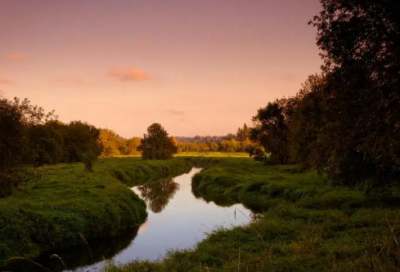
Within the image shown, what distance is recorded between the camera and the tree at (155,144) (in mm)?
97500

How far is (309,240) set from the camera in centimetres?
1356

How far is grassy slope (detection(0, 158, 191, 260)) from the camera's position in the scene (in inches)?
653

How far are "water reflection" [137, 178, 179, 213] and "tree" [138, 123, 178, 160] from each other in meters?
47.5

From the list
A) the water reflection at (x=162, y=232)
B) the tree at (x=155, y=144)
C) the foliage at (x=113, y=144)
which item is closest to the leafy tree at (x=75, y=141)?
the tree at (x=155, y=144)

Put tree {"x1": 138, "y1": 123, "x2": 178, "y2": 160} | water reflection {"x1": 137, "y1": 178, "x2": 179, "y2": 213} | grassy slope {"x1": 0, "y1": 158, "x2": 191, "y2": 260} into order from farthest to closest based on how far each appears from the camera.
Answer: tree {"x1": 138, "y1": 123, "x2": 178, "y2": 160} < water reflection {"x1": 137, "y1": 178, "x2": 179, "y2": 213} < grassy slope {"x1": 0, "y1": 158, "x2": 191, "y2": 260}

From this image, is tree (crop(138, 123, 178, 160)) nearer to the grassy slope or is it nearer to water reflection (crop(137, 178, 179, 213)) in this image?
water reflection (crop(137, 178, 179, 213))

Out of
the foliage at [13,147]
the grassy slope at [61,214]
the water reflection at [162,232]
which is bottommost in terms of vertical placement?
the water reflection at [162,232]

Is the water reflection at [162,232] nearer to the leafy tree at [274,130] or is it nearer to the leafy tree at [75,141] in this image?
the leafy tree at [274,130]

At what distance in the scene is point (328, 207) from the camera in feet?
72.5

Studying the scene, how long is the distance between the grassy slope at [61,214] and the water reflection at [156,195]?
396 centimetres

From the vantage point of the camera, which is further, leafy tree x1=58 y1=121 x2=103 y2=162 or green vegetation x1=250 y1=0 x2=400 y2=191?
leafy tree x1=58 y1=121 x2=103 y2=162

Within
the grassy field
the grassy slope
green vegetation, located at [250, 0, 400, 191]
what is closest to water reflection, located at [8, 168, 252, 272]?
the grassy slope

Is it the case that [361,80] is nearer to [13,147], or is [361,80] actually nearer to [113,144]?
[13,147]

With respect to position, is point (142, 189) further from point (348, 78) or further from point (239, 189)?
point (348, 78)
